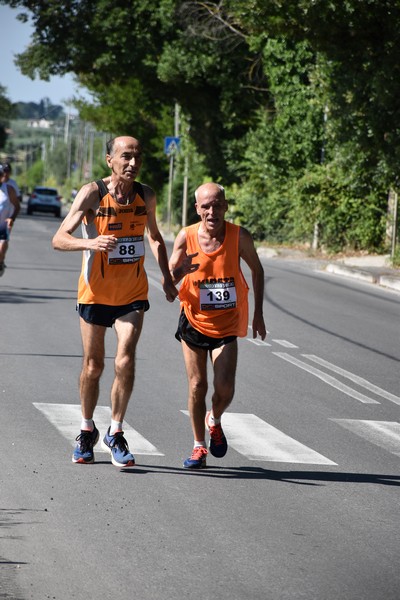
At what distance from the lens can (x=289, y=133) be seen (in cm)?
3678

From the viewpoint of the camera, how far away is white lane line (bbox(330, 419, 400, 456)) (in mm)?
9023

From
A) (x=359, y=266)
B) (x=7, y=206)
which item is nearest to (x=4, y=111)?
(x=359, y=266)

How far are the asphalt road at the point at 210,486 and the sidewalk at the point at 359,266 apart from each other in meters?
11.3

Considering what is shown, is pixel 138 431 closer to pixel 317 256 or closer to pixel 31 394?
pixel 31 394

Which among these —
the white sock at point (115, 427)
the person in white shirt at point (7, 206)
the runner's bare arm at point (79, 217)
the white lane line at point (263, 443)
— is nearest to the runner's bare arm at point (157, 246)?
the runner's bare arm at point (79, 217)

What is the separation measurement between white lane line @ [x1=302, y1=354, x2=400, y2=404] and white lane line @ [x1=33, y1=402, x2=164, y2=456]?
2721 mm

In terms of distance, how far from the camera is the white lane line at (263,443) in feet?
27.3

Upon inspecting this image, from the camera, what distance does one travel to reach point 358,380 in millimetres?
12211

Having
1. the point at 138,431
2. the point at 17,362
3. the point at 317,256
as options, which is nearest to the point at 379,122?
the point at 317,256

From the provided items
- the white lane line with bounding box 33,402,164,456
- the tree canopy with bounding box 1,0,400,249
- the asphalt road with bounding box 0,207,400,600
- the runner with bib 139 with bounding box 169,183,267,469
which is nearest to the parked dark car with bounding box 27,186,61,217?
the tree canopy with bounding box 1,0,400,249

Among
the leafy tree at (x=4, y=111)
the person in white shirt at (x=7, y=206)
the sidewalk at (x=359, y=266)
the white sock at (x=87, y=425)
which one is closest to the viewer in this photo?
the white sock at (x=87, y=425)

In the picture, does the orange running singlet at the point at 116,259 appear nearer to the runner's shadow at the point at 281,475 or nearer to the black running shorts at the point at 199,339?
the black running shorts at the point at 199,339

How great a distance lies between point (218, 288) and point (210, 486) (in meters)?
1.24

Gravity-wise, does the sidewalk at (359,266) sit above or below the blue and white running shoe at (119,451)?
below
